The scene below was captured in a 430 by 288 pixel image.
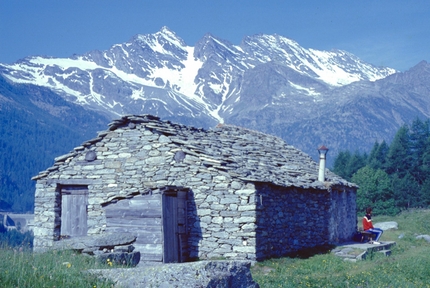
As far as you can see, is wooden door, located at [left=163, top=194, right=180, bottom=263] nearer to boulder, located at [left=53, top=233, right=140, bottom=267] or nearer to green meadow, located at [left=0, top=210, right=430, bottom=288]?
boulder, located at [left=53, top=233, right=140, bottom=267]

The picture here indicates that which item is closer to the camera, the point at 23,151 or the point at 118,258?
the point at 118,258

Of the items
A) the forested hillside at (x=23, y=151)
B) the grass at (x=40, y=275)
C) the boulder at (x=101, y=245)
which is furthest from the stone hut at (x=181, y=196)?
the forested hillside at (x=23, y=151)

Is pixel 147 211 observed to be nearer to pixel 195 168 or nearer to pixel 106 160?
pixel 195 168

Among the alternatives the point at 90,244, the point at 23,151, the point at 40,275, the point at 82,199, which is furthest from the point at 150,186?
the point at 23,151

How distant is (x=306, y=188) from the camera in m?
17.4

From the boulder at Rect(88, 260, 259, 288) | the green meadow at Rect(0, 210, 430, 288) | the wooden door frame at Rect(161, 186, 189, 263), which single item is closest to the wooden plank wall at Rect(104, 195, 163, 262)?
the wooden door frame at Rect(161, 186, 189, 263)

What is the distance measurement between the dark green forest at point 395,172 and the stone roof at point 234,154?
26564 mm

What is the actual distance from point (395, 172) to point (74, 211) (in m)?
46.9

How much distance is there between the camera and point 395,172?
57438 mm

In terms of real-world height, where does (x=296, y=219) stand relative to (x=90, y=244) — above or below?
above

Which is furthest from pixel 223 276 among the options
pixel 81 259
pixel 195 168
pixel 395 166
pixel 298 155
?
pixel 395 166

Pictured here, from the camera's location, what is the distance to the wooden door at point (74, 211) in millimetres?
17109

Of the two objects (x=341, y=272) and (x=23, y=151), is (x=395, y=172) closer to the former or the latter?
(x=341, y=272)

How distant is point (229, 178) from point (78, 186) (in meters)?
5.61
